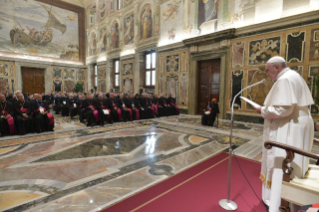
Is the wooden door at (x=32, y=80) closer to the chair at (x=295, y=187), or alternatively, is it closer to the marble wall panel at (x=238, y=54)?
the marble wall panel at (x=238, y=54)

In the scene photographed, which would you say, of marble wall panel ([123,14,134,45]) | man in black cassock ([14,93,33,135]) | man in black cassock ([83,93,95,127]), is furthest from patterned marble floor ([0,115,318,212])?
marble wall panel ([123,14,134,45])

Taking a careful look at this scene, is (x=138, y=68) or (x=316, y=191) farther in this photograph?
(x=138, y=68)

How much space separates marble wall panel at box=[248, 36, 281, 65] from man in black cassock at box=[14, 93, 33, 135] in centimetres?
919

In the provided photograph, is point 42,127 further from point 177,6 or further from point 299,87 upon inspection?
point 177,6

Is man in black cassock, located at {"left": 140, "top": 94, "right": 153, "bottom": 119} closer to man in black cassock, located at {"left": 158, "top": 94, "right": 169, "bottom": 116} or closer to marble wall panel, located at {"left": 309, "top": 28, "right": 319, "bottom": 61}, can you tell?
man in black cassock, located at {"left": 158, "top": 94, "right": 169, "bottom": 116}

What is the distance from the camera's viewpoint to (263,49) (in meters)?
7.70

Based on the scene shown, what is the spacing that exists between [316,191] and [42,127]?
7.11 meters

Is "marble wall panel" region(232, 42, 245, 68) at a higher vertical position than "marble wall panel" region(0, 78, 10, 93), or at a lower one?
higher

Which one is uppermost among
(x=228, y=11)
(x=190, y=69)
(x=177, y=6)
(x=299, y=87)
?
(x=177, y=6)

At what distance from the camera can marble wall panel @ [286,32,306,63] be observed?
6.75m

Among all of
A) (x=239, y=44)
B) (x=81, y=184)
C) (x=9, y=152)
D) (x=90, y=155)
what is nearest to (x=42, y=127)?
(x=9, y=152)

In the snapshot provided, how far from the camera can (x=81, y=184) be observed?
278cm

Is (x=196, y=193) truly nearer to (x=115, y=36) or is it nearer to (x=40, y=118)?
(x=40, y=118)

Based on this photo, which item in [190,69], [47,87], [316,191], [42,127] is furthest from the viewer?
[47,87]
